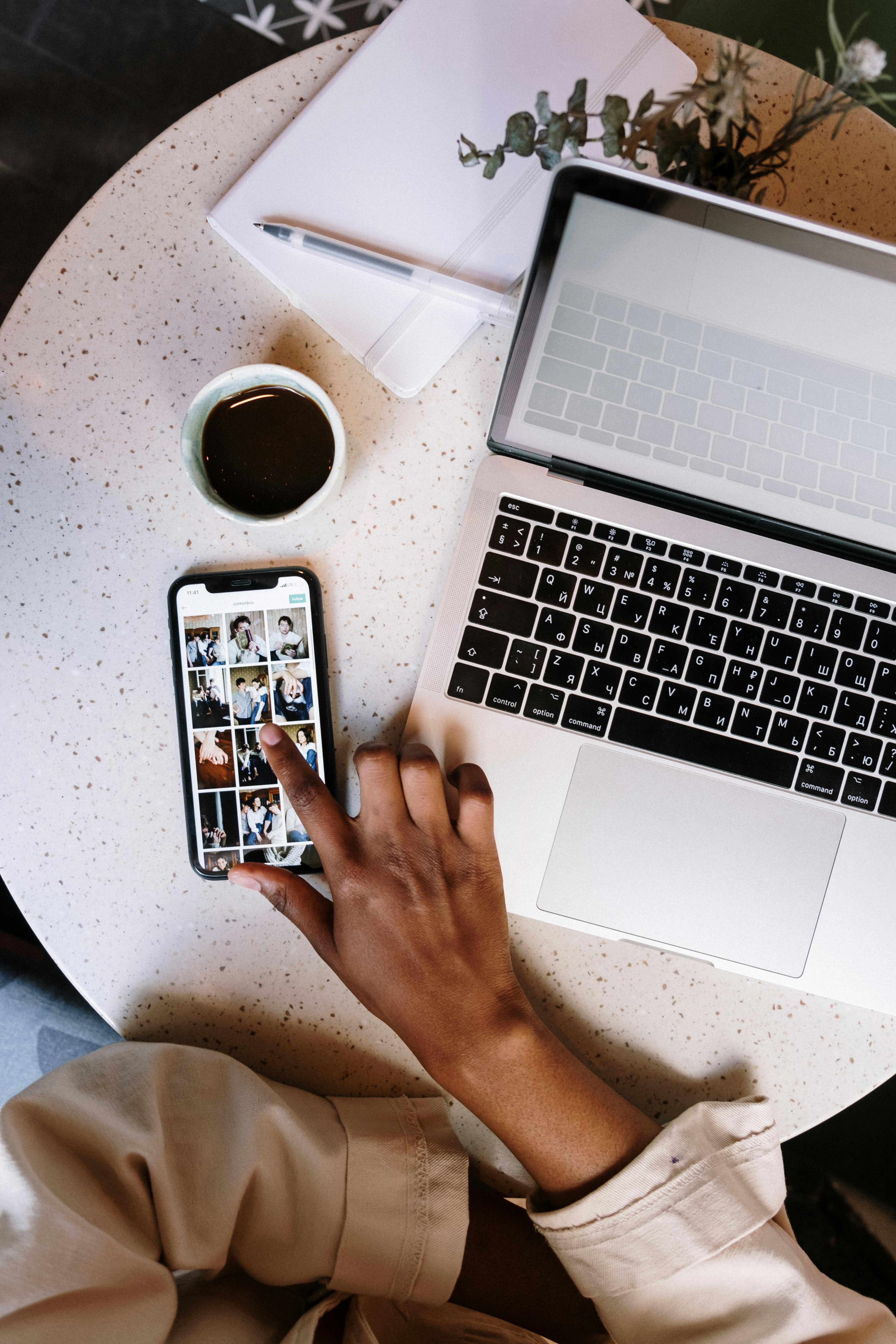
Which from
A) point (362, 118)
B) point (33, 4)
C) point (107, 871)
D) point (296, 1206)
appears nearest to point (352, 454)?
point (362, 118)

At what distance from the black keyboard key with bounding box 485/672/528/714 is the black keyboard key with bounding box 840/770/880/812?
0.31 m

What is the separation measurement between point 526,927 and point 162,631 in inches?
17.8

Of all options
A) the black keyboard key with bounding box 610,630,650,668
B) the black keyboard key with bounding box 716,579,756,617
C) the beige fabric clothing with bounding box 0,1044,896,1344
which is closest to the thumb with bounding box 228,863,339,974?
the beige fabric clothing with bounding box 0,1044,896,1344

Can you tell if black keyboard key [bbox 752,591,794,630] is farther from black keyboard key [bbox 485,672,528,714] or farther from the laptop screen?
black keyboard key [bbox 485,672,528,714]

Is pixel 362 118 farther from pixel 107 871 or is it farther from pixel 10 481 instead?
pixel 107 871

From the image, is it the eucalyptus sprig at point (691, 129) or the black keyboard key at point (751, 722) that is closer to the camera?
the eucalyptus sprig at point (691, 129)

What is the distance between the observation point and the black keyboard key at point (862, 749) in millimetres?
751

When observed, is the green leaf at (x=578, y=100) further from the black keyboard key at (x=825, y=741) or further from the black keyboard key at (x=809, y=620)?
the black keyboard key at (x=825, y=741)

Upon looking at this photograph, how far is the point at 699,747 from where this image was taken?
2.45 ft

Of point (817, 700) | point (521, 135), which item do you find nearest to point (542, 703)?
point (817, 700)

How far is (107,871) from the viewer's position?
31.4 inches

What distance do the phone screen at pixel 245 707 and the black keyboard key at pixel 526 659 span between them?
19 cm

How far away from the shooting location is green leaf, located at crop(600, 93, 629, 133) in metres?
0.63

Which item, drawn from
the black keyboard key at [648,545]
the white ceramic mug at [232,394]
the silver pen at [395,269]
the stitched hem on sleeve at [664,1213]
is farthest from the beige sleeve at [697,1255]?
the silver pen at [395,269]
